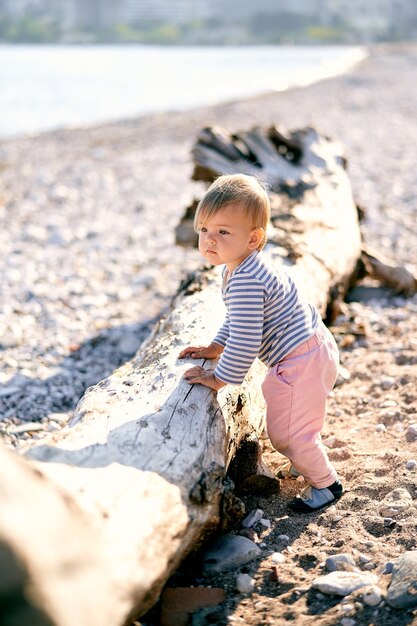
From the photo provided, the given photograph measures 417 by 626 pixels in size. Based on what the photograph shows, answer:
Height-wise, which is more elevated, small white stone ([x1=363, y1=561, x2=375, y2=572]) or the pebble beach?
small white stone ([x1=363, y1=561, x2=375, y2=572])

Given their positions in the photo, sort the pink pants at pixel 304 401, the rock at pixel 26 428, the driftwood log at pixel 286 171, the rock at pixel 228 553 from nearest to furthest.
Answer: the rock at pixel 228 553
the pink pants at pixel 304 401
the rock at pixel 26 428
the driftwood log at pixel 286 171

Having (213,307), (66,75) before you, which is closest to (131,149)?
(213,307)

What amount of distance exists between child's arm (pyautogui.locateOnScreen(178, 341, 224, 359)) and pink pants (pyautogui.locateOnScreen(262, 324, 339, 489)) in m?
0.31

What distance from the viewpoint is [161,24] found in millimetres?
122812

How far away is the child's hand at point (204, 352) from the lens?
3.88m

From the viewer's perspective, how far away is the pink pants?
12.0ft

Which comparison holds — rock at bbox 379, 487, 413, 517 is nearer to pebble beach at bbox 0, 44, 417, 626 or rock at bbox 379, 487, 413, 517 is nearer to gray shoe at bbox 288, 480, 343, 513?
pebble beach at bbox 0, 44, 417, 626

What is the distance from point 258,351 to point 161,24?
128m

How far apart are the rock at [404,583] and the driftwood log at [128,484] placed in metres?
0.73

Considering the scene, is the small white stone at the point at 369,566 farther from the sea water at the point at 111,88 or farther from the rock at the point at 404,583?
the sea water at the point at 111,88

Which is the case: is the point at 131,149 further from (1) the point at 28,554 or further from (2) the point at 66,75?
(2) the point at 66,75

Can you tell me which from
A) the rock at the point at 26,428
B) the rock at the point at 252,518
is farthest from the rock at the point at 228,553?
the rock at the point at 26,428

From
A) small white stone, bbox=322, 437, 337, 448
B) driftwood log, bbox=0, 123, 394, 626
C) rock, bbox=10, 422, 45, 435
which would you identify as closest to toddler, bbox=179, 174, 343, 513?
driftwood log, bbox=0, 123, 394, 626

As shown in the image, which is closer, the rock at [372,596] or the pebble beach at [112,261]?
the rock at [372,596]
